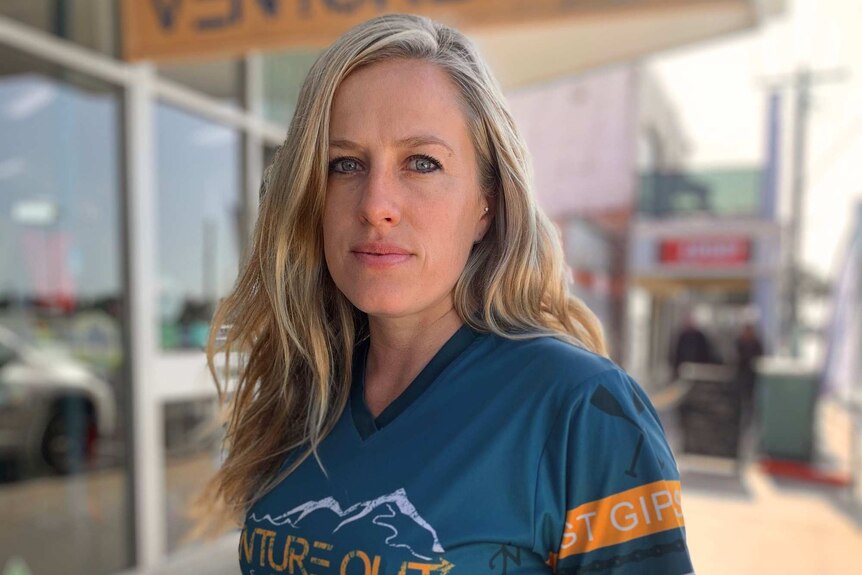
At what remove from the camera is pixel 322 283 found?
1553 millimetres

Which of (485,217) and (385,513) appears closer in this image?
(385,513)

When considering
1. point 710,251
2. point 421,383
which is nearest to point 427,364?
point 421,383

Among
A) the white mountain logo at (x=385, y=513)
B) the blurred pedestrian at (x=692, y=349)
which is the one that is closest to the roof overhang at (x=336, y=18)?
the white mountain logo at (x=385, y=513)

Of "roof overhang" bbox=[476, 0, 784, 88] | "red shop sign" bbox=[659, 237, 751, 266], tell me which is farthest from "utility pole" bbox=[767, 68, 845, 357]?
"roof overhang" bbox=[476, 0, 784, 88]

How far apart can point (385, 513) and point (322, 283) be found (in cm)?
60

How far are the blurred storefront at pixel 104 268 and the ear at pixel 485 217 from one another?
8.27 feet

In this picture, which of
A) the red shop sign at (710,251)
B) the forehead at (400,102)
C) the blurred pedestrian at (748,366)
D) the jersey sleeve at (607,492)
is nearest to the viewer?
the jersey sleeve at (607,492)

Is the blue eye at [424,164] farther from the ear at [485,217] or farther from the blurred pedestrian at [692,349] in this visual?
the blurred pedestrian at [692,349]

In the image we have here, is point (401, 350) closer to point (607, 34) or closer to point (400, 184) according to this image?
point (400, 184)

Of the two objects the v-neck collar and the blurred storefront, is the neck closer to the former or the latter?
the v-neck collar

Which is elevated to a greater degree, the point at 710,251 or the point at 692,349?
the point at 710,251

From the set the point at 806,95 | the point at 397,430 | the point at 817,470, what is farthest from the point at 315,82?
the point at 806,95

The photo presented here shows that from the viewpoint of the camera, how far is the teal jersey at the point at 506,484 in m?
0.99

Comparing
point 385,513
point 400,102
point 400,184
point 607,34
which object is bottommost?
point 385,513
